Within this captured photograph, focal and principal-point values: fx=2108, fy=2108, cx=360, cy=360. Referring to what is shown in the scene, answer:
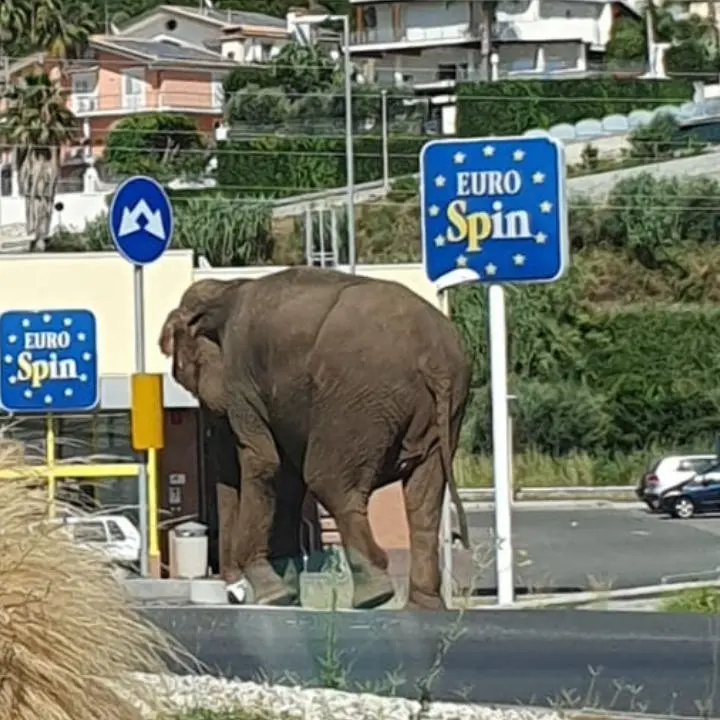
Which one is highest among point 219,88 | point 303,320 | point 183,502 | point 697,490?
point 219,88

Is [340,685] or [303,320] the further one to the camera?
[303,320]

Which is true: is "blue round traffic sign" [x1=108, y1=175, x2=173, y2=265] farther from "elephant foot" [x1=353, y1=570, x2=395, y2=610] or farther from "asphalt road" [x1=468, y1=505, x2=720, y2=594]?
"asphalt road" [x1=468, y1=505, x2=720, y2=594]

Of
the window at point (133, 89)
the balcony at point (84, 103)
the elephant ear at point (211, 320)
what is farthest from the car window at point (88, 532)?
the window at point (133, 89)

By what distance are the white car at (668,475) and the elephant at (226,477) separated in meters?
28.4

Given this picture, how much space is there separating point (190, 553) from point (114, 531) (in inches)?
357

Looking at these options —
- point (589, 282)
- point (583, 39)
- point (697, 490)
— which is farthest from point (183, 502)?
point (583, 39)

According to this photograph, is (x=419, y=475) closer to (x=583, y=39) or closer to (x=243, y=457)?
(x=243, y=457)

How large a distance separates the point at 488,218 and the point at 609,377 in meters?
42.5

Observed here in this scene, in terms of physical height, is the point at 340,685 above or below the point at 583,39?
below

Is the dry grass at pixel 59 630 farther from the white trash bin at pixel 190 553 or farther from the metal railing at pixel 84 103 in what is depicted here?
the metal railing at pixel 84 103

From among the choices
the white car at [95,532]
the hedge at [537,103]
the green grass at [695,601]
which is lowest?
the green grass at [695,601]

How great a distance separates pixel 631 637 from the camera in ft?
30.3

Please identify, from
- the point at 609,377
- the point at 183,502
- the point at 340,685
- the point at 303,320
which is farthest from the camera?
the point at 609,377

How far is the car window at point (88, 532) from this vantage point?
22.1ft
